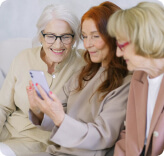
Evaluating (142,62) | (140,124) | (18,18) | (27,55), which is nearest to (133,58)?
(142,62)

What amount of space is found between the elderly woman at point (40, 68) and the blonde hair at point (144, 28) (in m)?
0.69

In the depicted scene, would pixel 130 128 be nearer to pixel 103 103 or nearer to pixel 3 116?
pixel 103 103

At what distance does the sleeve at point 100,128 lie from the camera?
1.60 meters

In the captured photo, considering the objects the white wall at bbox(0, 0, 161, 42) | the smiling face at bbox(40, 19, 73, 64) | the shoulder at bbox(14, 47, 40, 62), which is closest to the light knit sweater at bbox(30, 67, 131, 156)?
the smiling face at bbox(40, 19, 73, 64)

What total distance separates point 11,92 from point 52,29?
1.80 ft

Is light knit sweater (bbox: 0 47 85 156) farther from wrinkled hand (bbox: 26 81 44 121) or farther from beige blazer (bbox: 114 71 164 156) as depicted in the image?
beige blazer (bbox: 114 71 164 156)

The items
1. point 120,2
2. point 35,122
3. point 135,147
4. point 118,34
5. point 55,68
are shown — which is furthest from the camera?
point 120,2

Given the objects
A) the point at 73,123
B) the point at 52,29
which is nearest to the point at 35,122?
the point at 73,123

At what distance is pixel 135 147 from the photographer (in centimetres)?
153

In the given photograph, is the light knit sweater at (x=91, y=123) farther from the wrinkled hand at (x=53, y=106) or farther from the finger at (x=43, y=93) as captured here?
the finger at (x=43, y=93)

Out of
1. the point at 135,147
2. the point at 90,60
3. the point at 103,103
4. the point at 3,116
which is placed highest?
the point at 90,60

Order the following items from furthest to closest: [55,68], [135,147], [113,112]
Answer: [55,68], [113,112], [135,147]

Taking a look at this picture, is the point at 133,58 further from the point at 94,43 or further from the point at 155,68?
the point at 94,43

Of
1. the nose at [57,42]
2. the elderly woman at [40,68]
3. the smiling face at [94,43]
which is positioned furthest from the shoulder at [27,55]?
the smiling face at [94,43]
